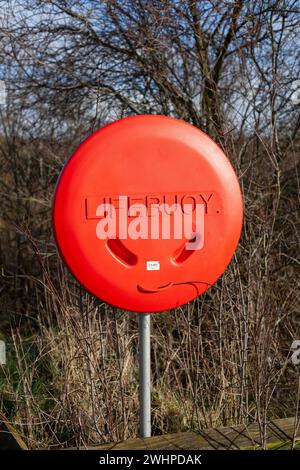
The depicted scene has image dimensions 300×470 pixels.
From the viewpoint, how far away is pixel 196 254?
2.18 meters

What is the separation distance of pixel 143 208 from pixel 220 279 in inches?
55.3

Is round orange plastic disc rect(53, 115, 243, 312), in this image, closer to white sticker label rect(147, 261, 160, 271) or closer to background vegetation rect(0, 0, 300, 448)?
white sticker label rect(147, 261, 160, 271)

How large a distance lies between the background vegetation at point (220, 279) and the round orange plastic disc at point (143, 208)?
554mm

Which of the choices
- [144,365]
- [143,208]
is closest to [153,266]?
[143,208]

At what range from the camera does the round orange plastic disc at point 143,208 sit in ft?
6.82

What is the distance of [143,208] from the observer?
2102 mm

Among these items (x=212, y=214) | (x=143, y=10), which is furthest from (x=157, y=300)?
(x=143, y=10)

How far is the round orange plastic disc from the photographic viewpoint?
208 centimetres

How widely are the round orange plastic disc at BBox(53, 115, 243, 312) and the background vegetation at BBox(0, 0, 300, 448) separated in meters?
0.55

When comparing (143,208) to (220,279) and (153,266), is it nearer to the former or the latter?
(153,266)

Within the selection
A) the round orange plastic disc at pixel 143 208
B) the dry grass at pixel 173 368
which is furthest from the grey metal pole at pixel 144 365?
the dry grass at pixel 173 368

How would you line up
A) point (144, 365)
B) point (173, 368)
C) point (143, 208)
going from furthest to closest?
point (173, 368)
point (144, 365)
point (143, 208)

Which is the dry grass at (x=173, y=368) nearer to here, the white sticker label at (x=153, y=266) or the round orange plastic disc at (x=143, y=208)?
the round orange plastic disc at (x=143, y=208)

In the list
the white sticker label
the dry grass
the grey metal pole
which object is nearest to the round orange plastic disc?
the white sticker label
